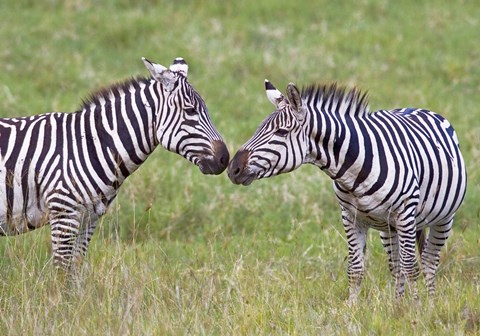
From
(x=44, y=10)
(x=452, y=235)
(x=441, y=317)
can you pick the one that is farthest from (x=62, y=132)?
(x=44, y=10)

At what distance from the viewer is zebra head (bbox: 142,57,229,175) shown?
24.3ft

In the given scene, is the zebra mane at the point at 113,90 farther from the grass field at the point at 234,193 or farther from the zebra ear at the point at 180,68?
the grass field at the point at 234,193

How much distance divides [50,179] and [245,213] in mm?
3493

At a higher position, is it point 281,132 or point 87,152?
point 281,132

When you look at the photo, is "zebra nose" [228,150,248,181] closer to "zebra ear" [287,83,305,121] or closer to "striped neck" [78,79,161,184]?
"zebra ear" [287,83,305,121]

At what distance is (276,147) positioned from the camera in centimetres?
722

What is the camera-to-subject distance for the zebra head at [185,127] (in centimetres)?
740

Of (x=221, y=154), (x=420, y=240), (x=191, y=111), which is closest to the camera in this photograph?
(x=221, y=154)

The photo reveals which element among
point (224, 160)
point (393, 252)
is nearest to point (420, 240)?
point (393, 252)

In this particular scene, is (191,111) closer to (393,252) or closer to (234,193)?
(393,252)

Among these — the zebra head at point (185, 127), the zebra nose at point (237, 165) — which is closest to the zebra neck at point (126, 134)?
the zebra head at point (185, 127)

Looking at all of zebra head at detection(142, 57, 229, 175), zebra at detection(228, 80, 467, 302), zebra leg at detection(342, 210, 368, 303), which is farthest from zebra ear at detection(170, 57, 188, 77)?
zebra leg at detection(342, 210, 368, 303)

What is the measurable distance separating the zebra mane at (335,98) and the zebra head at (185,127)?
2.61ft

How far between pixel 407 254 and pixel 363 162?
826 mm
